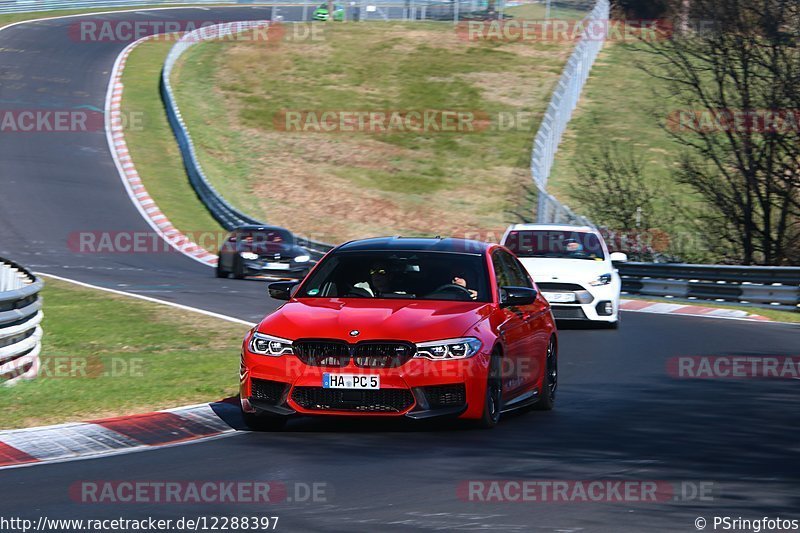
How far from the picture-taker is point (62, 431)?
9781mm

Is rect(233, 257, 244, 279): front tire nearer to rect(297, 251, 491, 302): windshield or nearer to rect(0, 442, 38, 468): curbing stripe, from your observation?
rect(297, 251, 491, 302): windshield

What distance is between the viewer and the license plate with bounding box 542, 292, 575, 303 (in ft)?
61.3

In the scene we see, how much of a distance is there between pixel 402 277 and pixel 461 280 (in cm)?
47

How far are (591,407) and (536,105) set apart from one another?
45249 mm

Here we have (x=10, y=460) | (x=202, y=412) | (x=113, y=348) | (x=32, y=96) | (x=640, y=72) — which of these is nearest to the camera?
(x=10, y=460)

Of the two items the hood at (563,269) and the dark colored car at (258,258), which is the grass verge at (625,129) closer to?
the dark colored car at (258,258)

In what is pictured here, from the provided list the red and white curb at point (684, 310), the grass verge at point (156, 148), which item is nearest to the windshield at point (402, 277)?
the red and white curb at point (684, 310)

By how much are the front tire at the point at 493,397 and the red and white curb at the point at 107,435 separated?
1895mm

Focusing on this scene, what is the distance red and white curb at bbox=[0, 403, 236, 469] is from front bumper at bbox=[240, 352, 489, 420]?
73 centimetres

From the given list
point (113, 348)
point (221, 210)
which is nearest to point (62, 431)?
point (113, 348)

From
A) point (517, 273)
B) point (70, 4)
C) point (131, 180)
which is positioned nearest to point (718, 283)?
point (517, 273)

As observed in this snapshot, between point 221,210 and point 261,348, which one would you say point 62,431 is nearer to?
point 261,348

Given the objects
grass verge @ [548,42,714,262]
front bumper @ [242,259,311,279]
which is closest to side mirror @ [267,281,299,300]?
front bumper @ [242,259,311,279]

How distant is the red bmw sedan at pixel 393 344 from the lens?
9469 millimetres
